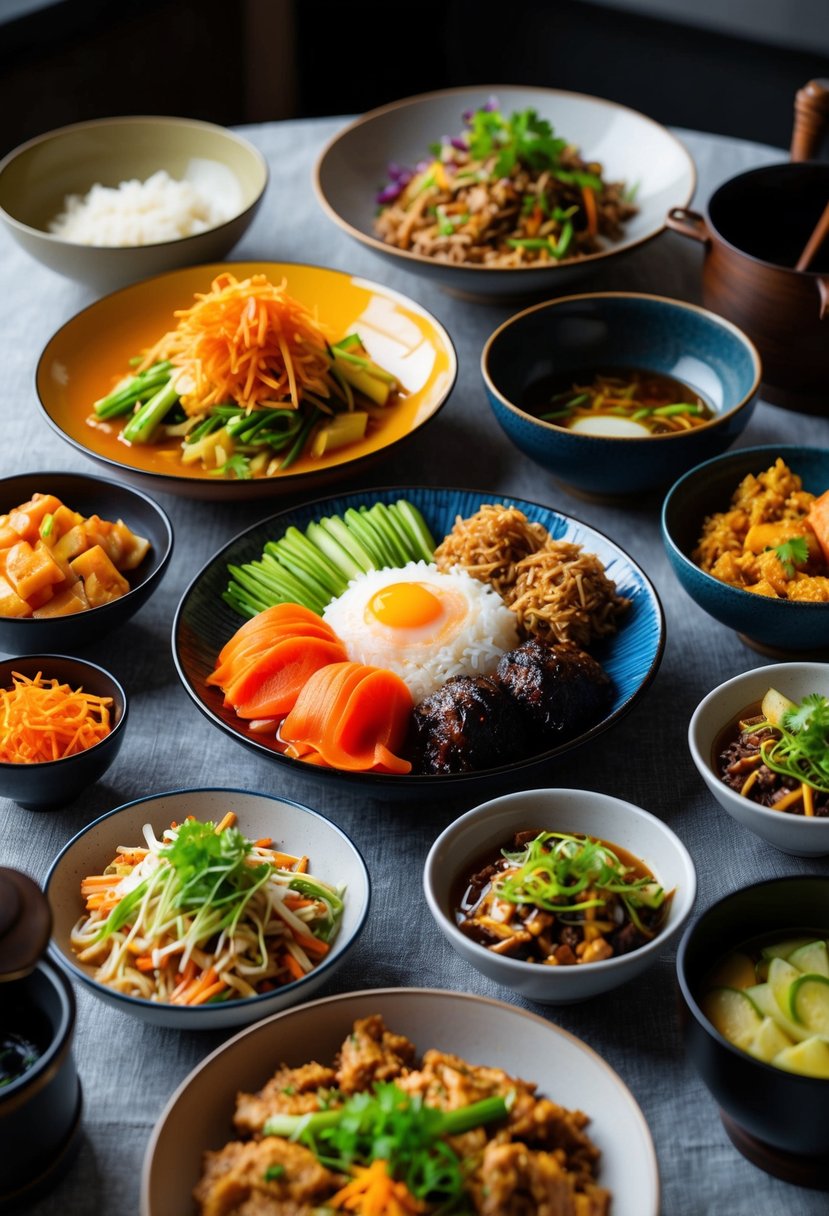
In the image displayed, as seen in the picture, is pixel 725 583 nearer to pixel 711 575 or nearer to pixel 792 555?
pixel 711 575

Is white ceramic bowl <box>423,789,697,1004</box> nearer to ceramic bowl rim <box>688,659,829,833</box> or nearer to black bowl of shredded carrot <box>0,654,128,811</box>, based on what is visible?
ceramic bowl rim <box>688,659,829,833</box>

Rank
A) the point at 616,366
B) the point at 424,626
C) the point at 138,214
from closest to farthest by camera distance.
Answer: the point at 424,626 → the point at 616,366 → the point at 138,214

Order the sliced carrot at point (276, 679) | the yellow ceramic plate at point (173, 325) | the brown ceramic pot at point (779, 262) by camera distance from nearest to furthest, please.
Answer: the sliced carrot at point (276, 679)
the yellow ceramic plate at point (173, 325)
the brown ceramic pot at point (779, 262)


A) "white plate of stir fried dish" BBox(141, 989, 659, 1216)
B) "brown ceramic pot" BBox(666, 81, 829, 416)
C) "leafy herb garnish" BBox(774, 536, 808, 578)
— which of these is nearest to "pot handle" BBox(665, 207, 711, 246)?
"brown ceramic pot" BBox(666, 81, 829, 416)

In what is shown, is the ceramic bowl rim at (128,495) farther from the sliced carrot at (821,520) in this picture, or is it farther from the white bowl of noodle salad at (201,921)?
the sliced carrot at (821,520)

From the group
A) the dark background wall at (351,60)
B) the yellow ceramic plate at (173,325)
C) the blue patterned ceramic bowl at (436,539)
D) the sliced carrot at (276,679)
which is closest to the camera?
the blue patterned ceramic bowl at (436,539)

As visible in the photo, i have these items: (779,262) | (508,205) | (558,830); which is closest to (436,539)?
(558,830)

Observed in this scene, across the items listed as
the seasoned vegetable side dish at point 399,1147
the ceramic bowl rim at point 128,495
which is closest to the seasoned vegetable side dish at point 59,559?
the ceramic bowl rim at point 128,495
